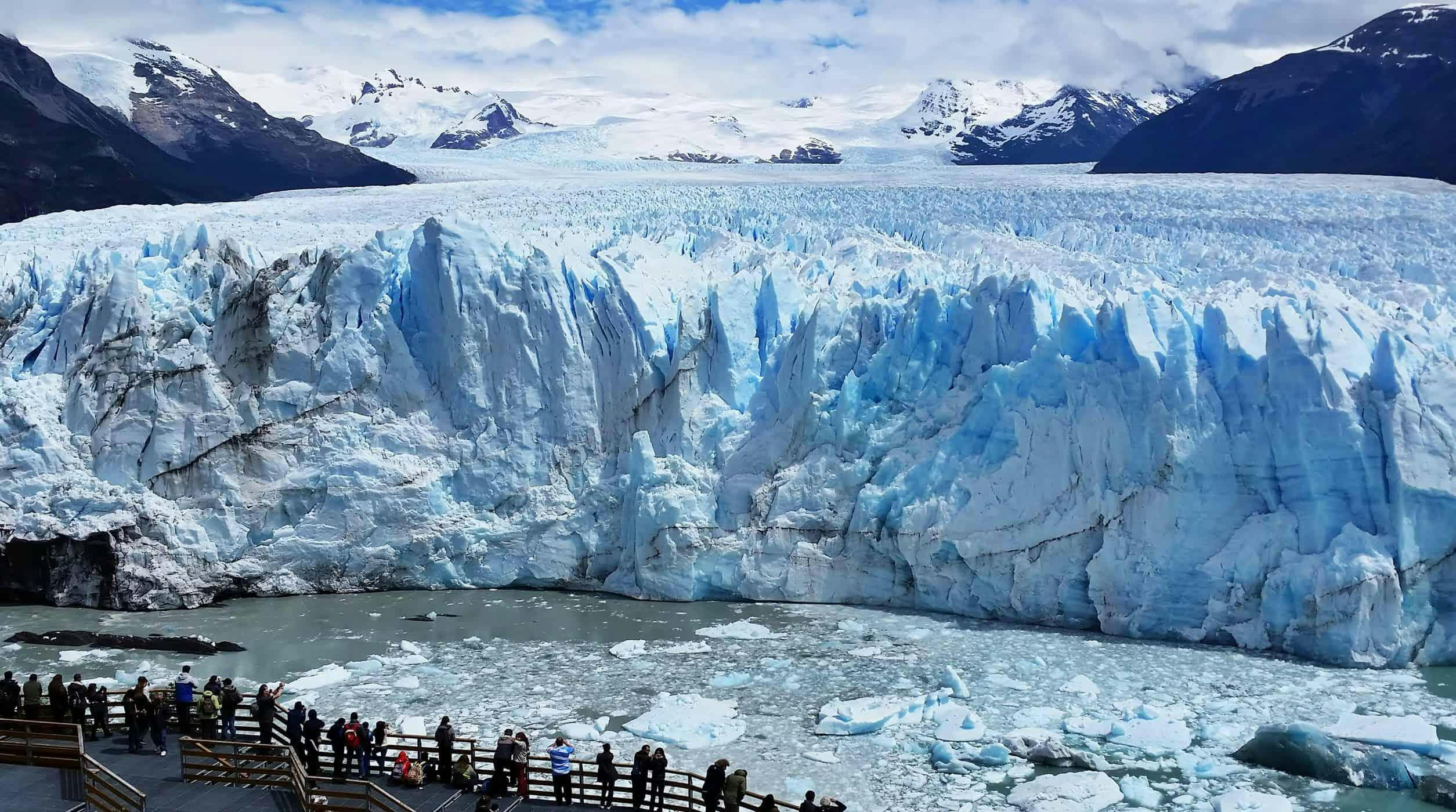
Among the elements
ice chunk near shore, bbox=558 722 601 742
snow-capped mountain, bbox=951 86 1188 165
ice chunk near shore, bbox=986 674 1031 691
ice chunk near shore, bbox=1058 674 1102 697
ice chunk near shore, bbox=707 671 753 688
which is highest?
snow-capped mountain, bbox=951 86 1188 165

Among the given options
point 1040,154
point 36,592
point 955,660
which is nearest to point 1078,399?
point 955,660

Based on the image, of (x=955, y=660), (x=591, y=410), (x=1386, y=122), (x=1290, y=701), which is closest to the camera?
(x=1290, y=701)

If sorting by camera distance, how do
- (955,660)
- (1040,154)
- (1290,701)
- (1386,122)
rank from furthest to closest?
(1040,154)
(1386,122)
(955,660)
(1290,701)

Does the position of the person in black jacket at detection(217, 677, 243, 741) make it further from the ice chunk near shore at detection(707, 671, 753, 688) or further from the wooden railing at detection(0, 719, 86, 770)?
the ice chunk near shore at detection(707, 671, 753, 688)

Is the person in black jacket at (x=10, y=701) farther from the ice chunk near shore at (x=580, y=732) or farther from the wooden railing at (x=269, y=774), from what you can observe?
the ice chunk near shore at (x=580, y=732)

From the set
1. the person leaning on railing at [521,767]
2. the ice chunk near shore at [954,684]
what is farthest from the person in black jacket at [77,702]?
the ice chunk near shore at [954,684]

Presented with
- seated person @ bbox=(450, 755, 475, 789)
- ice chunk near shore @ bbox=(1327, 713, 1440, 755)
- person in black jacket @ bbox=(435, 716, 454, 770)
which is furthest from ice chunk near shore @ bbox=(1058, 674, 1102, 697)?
person in black jacket @ bbox=(435, 716, 454, 770)

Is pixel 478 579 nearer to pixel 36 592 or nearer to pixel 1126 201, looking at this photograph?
pixel 36 592
